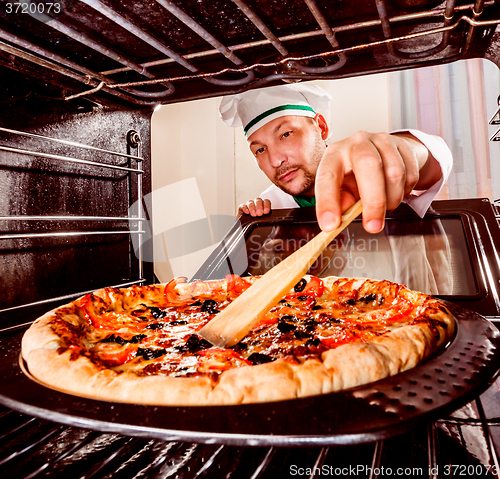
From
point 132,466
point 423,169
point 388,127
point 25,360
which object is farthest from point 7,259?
point 388,127

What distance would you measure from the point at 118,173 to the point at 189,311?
0.85 meters

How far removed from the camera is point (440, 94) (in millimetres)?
3846

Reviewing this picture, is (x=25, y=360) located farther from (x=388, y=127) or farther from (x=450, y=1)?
(x=388, y=127)

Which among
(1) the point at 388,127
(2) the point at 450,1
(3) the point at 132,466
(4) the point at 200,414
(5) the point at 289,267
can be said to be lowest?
(3) the point at 132,466

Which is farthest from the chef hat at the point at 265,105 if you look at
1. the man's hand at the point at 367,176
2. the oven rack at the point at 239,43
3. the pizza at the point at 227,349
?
the man's hand at the point at 367,176

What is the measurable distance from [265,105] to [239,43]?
4.81 feet

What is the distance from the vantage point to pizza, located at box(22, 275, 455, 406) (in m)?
0.60

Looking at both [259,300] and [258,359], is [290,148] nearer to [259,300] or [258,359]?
[259,300]

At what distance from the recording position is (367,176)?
0.93 metres

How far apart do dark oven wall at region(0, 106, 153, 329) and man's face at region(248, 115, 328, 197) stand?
3.71ft

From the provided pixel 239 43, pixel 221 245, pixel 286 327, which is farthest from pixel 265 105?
pixel 286 327

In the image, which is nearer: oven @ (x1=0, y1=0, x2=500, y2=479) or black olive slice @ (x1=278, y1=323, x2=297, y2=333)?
oven @ (x1=0, y1=0, x2=500, y2=479)

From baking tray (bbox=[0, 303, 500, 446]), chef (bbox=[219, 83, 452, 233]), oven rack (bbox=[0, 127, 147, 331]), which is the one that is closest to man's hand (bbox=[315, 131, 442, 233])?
chef (bbox=[219, 83, 452, 233])

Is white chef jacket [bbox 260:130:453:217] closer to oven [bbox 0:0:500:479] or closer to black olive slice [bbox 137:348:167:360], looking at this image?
oven [bbox 0:0:500:479]
